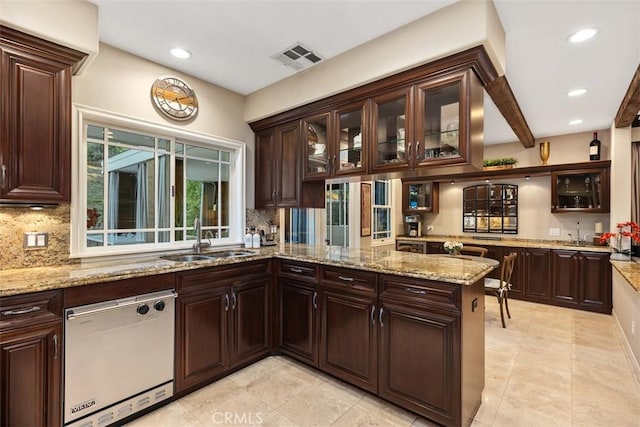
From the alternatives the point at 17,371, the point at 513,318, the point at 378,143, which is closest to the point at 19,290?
the point at 17,371

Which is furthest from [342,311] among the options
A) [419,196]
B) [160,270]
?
[419,196]

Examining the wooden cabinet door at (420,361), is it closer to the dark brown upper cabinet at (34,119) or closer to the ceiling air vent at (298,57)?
the ceiling air vent at (298,57)

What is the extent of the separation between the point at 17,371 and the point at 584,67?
15.7ft

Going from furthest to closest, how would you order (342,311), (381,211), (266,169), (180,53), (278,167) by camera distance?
(381,211) → (266,169) → (278,167) → (180,53) → (342,311)

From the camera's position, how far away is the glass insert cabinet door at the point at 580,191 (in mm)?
4520

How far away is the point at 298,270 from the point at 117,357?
1.43 m

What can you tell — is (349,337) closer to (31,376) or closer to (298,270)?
(298,270)

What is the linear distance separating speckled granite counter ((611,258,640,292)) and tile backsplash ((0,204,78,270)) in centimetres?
449

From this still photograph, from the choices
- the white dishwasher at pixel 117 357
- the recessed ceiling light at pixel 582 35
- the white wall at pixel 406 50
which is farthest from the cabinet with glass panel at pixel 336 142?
the white dishwasher at pixel 117 357

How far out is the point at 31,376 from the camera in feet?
5.51

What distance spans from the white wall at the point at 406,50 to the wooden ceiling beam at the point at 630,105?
175 centimetres

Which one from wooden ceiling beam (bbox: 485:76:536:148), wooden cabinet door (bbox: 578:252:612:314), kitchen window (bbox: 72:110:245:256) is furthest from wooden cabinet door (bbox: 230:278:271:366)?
wooden cabinet door (bbox: 578:252:612:314)

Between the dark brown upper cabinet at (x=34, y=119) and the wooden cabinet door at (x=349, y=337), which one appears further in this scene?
the wooden cabinet door at (x=349, y=337)

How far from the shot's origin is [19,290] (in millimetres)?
1618
